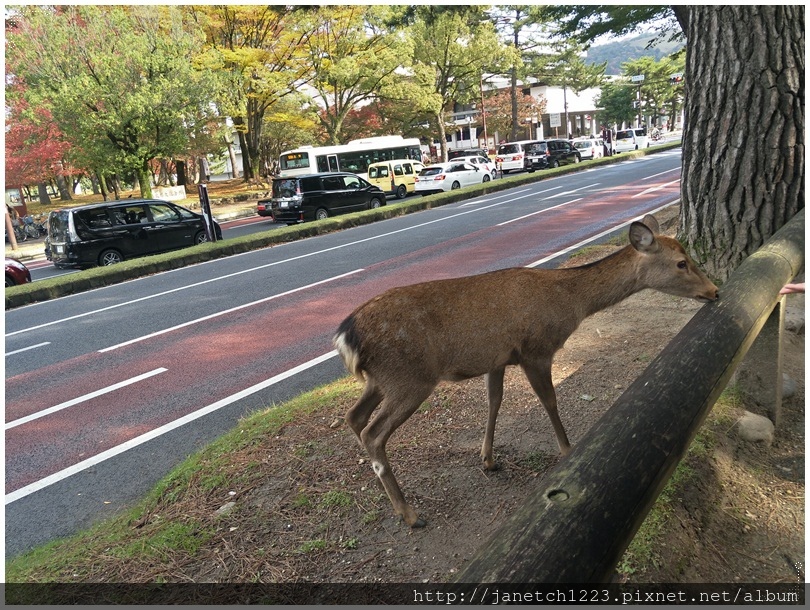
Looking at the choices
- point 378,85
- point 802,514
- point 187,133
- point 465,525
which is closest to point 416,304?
point 465,525

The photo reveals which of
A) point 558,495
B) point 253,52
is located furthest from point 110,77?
point 558,495

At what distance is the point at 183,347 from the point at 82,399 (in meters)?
1.62

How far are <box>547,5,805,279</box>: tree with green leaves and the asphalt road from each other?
3726mm

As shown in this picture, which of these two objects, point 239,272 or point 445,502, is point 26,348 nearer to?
point 239,272

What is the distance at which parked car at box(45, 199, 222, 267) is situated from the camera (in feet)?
51.6

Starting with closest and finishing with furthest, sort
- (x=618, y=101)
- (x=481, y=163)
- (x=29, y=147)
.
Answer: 1. (x=29, y=147)
2. (x=481, y=163)
3. (x=618, y=101)

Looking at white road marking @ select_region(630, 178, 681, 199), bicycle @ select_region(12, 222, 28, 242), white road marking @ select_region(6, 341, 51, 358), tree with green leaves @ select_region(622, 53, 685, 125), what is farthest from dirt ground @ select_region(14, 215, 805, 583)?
tree with green leaves @ select_region(622, 53, 685, 125)

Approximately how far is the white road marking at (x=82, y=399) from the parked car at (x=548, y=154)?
108 feet

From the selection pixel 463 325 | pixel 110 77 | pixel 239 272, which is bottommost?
pixel 239 272

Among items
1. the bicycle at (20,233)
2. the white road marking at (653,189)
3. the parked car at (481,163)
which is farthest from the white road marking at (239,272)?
the bicycle at (20,233)

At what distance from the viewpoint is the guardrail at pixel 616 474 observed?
5.35 ft

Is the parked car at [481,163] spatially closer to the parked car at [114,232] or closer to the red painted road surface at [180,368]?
the parked car at [114,232]

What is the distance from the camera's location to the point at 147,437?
5188 mm

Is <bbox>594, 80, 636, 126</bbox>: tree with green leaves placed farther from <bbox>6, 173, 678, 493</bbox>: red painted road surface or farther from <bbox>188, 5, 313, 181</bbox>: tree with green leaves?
<bbox>6, 173, 678, 493</bbox>: red painted road surface
